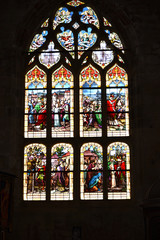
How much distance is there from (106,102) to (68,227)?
3713 mm

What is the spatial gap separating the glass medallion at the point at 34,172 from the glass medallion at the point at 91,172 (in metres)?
1.07

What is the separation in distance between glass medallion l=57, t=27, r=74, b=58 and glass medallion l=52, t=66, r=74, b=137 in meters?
0.69

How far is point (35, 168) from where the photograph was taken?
14375 mm

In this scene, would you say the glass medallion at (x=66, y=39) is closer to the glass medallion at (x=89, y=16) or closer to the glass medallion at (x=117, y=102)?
the glass medallion at (x=89, y=16)

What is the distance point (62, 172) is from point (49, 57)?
351 cm

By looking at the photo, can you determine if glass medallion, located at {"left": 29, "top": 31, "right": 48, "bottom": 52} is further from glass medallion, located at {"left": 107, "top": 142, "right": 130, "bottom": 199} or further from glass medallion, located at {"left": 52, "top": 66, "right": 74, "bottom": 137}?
glass medallion, located at {"left": 107, "top": 142, "right": 130, "bottom": 199}

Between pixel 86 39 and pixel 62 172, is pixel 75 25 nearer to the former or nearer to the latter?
pixel 86 39

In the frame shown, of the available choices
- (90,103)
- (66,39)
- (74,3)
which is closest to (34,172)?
(90,103)

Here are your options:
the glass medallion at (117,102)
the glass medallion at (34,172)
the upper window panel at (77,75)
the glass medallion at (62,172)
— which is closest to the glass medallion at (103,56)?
the upper window panel at (77,75)

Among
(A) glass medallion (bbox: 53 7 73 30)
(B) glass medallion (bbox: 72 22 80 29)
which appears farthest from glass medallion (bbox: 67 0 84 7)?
(B) glass medallion (bbox: 72 22 80 29)
